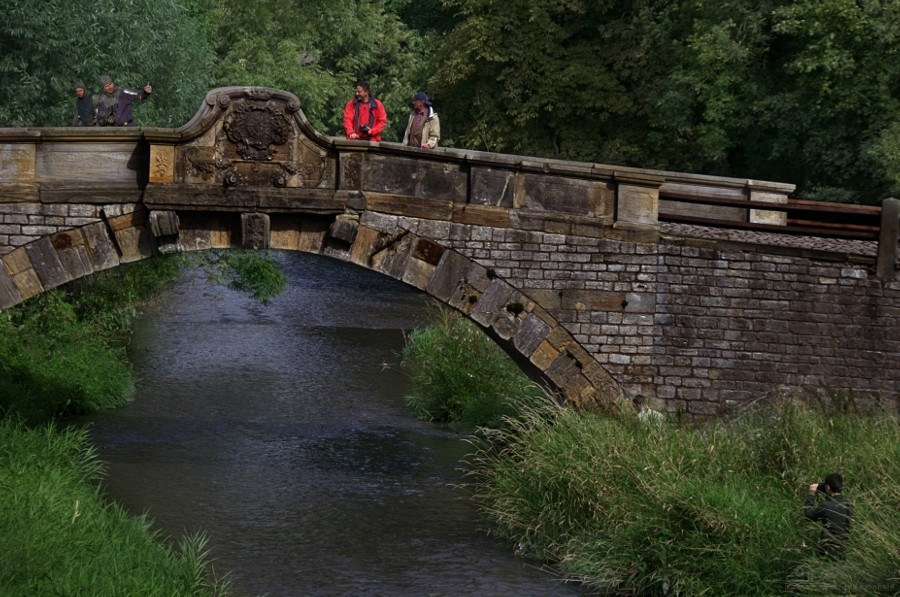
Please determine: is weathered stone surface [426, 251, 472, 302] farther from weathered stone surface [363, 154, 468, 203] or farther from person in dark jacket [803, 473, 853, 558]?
person in dark jacket [803, 473, 853, 558]

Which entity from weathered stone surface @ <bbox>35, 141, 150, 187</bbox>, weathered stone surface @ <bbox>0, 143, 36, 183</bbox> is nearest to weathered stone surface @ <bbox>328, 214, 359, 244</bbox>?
weathered stone surface @ <bbox>35, 141, 150, 187</bbox>

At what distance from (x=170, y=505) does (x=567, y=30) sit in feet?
56.7

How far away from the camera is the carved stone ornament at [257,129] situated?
592 inches

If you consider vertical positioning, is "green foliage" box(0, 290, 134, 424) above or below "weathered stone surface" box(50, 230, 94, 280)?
below

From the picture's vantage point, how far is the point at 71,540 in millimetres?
12242

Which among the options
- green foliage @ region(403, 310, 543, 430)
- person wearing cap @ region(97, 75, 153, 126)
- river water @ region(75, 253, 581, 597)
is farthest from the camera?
green foliage @ region(403, 310, 543, 430)

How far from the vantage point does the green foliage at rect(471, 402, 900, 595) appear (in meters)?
11.8

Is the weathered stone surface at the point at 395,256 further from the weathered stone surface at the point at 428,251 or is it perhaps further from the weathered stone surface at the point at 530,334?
the weathered stone surface at the point at 530,334

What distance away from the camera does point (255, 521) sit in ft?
48.3

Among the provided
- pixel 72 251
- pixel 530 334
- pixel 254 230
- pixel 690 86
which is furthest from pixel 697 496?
pixel 690 86

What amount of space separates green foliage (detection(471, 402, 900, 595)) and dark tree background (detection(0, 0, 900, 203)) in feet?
27.8

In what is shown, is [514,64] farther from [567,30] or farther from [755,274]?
[755,274]

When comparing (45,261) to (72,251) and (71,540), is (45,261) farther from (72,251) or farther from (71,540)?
(71,540)

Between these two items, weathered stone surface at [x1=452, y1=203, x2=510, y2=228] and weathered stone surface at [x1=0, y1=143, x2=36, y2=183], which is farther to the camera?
weathered stone surface at [x1=452, y1=203, x2=510, y2=228]
